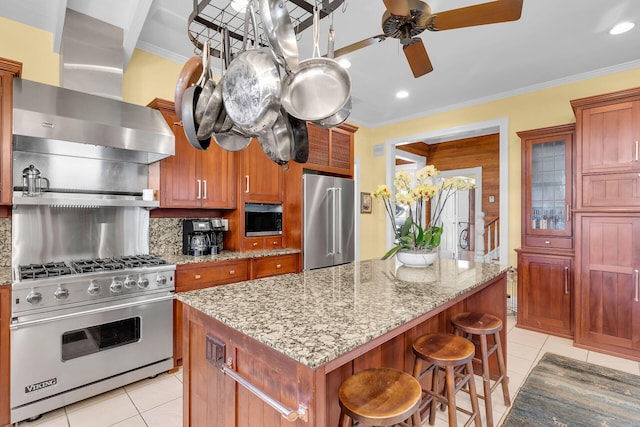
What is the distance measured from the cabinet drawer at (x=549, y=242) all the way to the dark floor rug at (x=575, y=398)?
49.1 inches

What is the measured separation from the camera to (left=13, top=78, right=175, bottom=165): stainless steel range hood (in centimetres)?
200

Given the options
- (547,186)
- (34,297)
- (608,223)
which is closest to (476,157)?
(547,186)

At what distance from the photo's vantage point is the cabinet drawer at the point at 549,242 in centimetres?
347

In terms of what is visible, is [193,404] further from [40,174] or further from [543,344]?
[543,344]

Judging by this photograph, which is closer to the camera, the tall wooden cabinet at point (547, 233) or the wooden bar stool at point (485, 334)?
the wooden bar stool at point (485, 334)

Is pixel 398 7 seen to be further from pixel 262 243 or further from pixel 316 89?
pixel 262 243

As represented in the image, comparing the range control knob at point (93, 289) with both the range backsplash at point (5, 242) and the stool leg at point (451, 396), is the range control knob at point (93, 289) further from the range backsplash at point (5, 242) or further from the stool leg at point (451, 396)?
the stool leg at point (451, 396)

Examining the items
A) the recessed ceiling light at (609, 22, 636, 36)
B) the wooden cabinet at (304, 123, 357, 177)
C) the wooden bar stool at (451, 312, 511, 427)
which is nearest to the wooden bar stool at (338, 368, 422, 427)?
the wooden bar stool at (451, 312, 511, 427)

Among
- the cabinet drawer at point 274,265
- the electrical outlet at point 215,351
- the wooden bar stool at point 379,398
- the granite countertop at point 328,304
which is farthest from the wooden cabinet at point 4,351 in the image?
the wooden bar stool at point 379,398

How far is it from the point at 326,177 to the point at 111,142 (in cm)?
223

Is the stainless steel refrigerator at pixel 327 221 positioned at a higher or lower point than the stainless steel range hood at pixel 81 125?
lower

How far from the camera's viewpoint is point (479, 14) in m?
1.61

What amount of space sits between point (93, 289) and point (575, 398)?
3.47 meters

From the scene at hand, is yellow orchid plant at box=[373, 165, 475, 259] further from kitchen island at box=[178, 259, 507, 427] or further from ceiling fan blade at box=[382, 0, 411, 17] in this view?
ceiling fan blade at box=[382, 0, 411, 17]
